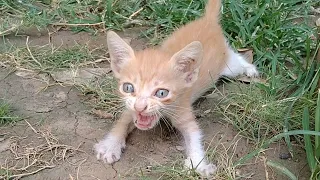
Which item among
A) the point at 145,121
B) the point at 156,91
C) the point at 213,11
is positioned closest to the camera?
the point at 156,91

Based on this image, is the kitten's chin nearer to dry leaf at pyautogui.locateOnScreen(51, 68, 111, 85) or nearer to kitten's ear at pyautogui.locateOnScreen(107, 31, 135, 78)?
kitten's ear at pyautogui.locateOnScreen(107, 31, 135, 78)

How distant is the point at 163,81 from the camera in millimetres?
3562

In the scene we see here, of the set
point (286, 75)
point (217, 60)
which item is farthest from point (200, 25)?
point (286, 75)

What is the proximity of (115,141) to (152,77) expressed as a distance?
0.51 m

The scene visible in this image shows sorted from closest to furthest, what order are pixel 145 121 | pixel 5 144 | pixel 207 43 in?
1. pixel 145 121
2. pixel 5 144
3. pixel 207 43

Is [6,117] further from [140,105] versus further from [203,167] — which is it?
[203,167]

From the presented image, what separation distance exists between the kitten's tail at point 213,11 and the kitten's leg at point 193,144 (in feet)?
3.16

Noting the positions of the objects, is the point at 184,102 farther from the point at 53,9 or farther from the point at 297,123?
the point at 53,9

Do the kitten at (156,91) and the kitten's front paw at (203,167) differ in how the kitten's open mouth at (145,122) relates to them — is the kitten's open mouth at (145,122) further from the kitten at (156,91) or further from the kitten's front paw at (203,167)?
the kitten's front paw at (203,167)

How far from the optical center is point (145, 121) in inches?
143

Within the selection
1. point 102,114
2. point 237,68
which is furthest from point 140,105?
point 237,68

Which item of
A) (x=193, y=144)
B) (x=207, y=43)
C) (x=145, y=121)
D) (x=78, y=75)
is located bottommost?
(x=78, y=75)

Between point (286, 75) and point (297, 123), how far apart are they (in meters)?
0.62

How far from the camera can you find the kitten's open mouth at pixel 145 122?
363 centimetres
